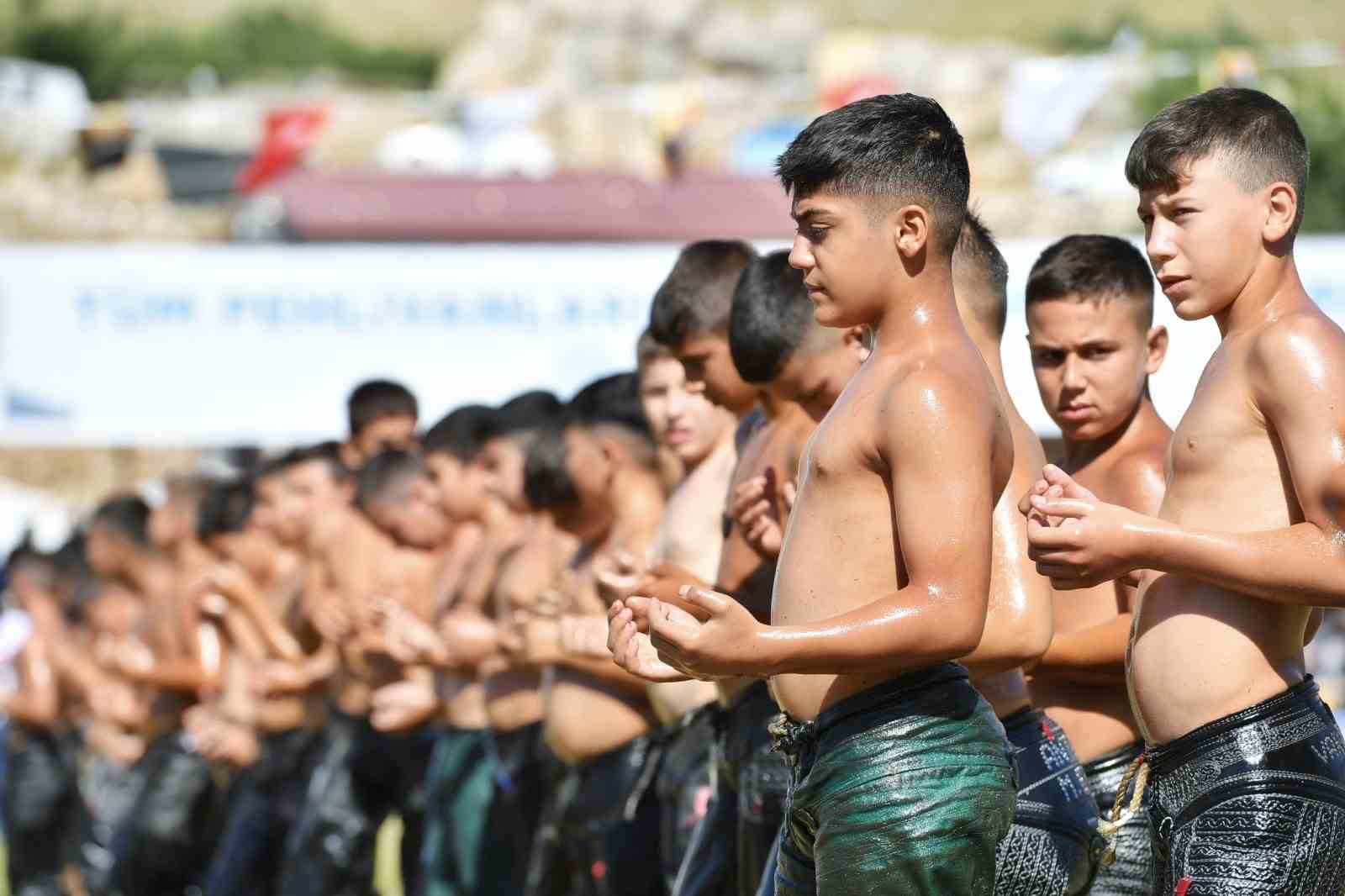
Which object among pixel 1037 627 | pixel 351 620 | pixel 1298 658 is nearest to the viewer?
pixel 1298 658

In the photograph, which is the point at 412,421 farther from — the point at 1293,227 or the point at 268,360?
the point at 1293,227

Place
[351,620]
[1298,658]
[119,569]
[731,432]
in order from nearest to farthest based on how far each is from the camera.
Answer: [1298,658], [731,432], [351,620], [119,569]

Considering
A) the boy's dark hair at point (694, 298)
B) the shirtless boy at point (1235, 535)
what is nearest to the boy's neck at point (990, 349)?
the shirtless boy at point (1235, 535)

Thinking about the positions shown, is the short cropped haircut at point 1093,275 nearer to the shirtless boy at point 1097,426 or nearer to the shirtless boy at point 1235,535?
the shirtless boy at point 1097,426

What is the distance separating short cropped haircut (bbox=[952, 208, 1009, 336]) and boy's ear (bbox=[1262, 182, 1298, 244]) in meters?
0.83

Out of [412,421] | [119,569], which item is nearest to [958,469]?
[412,421]

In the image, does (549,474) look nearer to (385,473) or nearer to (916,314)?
(385,473)

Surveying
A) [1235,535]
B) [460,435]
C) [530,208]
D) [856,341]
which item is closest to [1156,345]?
[856,341]

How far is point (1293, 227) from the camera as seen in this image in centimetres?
352

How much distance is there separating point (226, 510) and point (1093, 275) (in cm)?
566

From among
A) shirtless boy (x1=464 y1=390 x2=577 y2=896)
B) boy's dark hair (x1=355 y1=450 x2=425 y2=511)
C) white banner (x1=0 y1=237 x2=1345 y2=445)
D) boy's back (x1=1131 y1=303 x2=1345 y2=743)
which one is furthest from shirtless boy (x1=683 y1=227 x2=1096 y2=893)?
white banner (x1=0 y1=237 x2=1345 y2=445)

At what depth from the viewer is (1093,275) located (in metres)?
4.40

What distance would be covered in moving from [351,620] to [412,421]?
1.68 m

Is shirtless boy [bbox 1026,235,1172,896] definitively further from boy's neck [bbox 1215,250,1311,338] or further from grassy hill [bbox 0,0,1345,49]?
grassy hill [bbox 0,0,1345,49]
